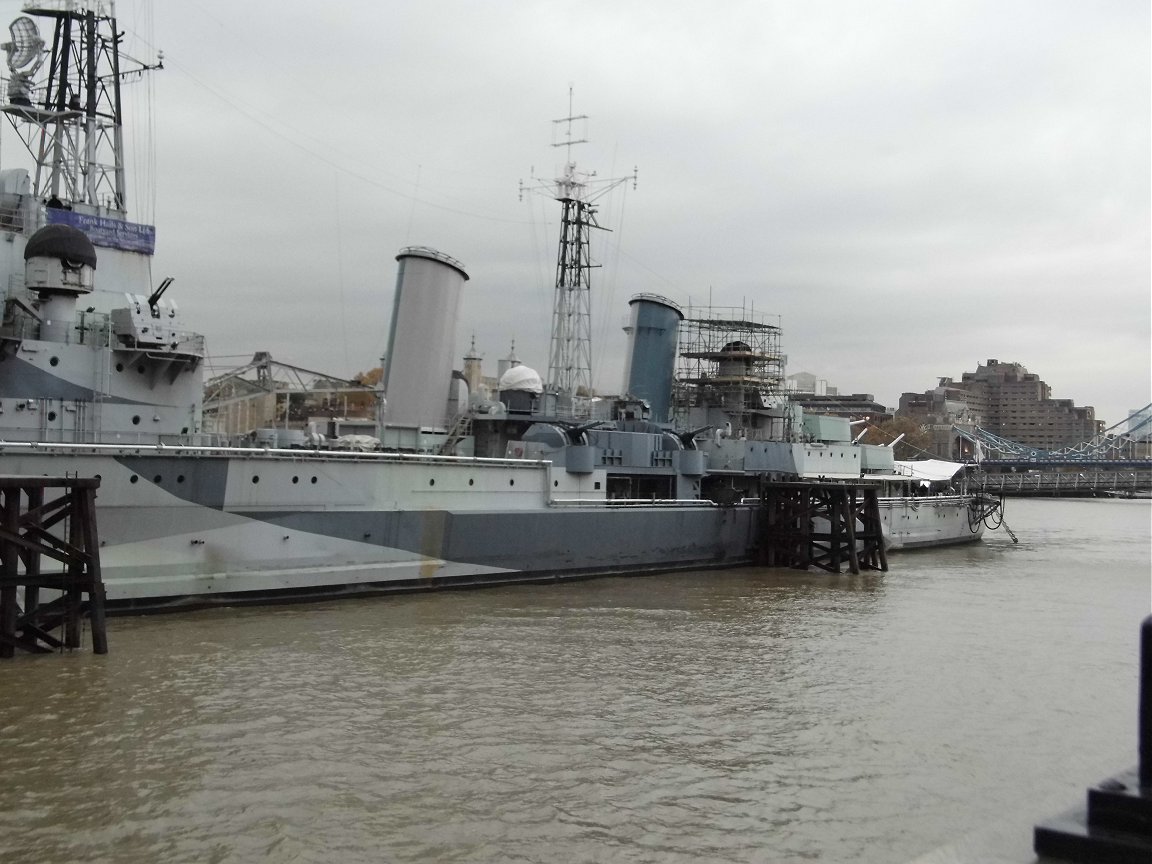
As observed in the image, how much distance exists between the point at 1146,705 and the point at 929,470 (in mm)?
42551

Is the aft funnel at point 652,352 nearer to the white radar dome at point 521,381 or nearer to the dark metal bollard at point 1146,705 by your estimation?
the white radar dome at point 521,381

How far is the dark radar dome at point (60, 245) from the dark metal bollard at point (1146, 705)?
17021 mm

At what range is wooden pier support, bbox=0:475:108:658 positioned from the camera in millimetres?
12828

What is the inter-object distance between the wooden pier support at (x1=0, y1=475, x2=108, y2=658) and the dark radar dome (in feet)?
16.4

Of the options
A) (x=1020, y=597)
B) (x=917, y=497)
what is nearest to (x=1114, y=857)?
(x=1020, y=597)

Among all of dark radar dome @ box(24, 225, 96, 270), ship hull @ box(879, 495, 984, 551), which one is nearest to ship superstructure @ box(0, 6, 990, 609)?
dark radar dome @ box(24, 225, 96, 270)

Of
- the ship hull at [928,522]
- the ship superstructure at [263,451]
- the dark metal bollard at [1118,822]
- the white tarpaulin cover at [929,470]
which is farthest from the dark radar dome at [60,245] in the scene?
the white tarpaulin cover at [929,470]

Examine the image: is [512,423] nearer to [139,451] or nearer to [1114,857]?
[139,451]

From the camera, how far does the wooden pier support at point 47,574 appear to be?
505 inches

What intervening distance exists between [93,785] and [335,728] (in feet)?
8.20

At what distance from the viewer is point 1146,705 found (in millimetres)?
3973

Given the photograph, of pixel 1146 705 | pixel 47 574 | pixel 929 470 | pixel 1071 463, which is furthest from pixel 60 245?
pixel 1071 463

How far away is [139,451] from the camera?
16.5 m

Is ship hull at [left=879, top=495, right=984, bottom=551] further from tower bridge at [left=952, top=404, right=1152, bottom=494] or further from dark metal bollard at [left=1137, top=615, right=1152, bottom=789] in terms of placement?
tower bridge at [left=952, top=404, right=1152, bottom=494]
